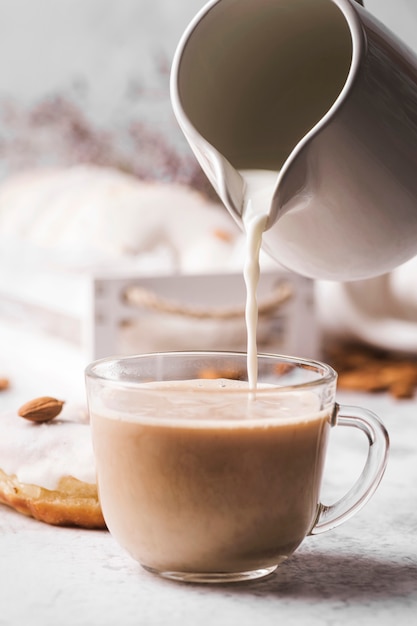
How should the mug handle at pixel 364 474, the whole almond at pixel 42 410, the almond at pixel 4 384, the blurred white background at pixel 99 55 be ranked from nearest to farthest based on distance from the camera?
the mug handle at pixel 364 474
the whole almond at pixel 42 410
the almond at pixel 4 384
the blurred white background at pixel 99 55

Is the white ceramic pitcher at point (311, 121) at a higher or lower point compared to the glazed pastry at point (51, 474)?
higher

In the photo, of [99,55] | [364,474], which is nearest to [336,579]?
[364,474]

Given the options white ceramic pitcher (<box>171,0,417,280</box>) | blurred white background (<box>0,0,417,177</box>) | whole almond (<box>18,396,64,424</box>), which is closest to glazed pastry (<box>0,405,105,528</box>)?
whole almond (<box>18,396,64,424</box>)

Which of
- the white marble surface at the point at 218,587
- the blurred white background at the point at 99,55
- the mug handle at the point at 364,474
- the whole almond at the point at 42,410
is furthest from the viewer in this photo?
the blurred white background at the point at 99,55

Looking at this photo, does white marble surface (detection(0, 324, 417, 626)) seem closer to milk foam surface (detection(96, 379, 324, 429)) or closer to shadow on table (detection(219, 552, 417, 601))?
shadow on table (detection(219, 552, 417, 601))

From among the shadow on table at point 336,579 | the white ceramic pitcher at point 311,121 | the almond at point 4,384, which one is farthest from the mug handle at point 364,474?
the almond at point 4,384

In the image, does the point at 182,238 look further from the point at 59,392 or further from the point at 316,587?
the point at 316,587

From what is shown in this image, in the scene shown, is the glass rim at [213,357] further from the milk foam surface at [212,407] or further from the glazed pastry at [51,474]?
the glazed pastry at [51,474]
